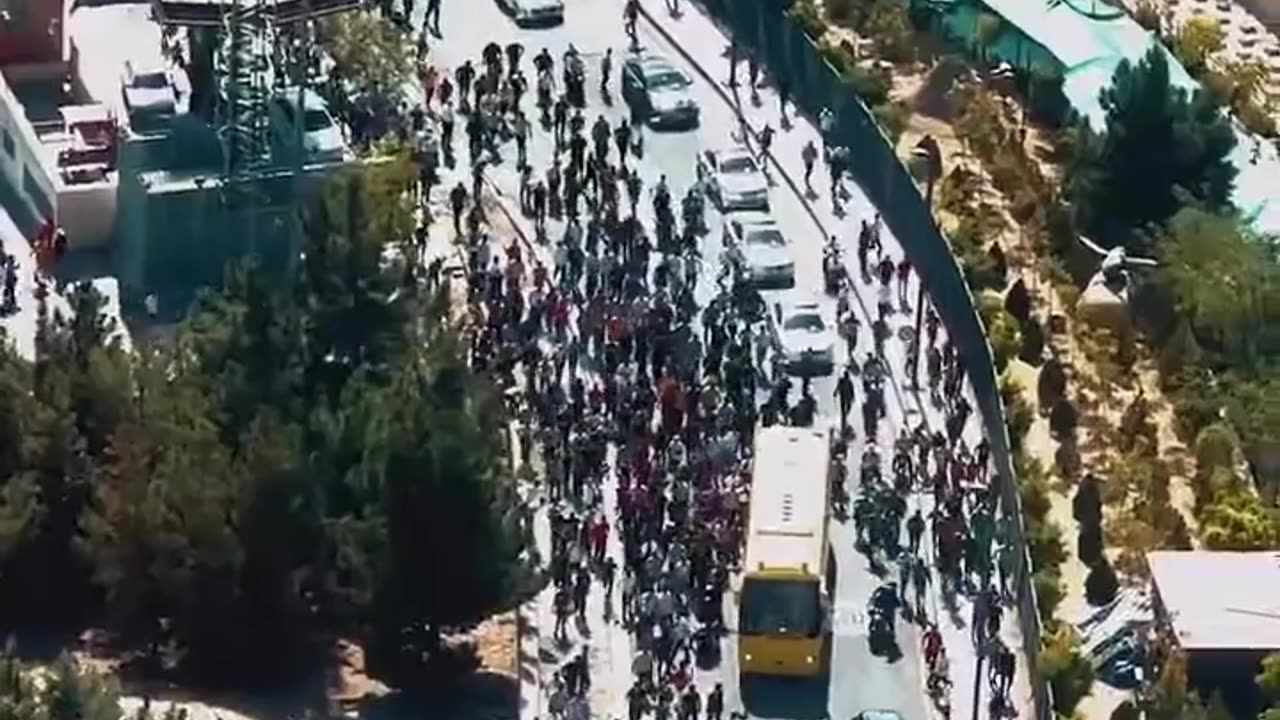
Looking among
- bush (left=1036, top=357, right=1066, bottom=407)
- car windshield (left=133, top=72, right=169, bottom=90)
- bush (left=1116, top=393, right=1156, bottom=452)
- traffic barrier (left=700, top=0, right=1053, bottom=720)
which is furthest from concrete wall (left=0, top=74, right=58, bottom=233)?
bush (left=1116, top=393, right=1156, bottom=452)

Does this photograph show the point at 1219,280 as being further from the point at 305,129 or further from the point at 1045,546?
the point at 305,129

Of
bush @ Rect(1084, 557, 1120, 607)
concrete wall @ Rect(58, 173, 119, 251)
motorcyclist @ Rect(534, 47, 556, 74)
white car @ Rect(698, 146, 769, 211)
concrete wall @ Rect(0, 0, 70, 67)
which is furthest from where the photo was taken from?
motorcyclist @ Rect(534, 47, 556, 74)

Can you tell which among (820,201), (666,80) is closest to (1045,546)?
(820,201)

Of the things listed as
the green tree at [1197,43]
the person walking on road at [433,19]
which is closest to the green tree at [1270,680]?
the green tree at [1197,43]

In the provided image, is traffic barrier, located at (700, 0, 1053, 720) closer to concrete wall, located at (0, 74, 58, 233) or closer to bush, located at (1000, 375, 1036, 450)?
bush, located at (1000, 375, 1036, 450)

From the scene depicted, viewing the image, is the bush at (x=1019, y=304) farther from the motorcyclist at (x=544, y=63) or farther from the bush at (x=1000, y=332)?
the motorcyclist at (x=544, y=63)
